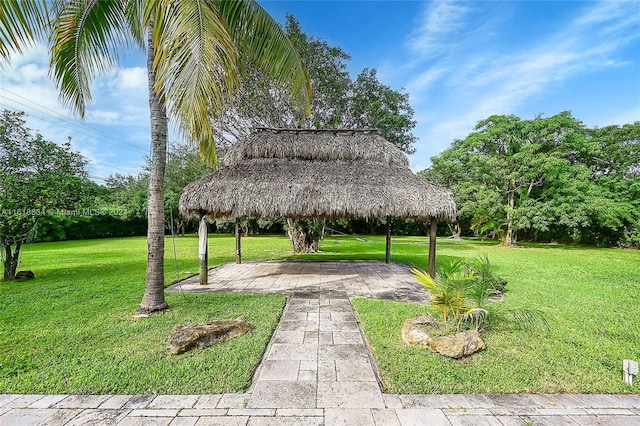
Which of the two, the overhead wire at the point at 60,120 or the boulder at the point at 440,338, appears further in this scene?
the overhead wire at the point at 60,120

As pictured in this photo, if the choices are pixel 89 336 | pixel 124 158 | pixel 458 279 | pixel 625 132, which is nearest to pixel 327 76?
pixel 458 279

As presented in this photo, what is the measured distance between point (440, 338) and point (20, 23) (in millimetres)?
5235

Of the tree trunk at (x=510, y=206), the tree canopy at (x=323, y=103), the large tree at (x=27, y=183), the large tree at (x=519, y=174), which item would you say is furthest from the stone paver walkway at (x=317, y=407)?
the tree trunk at (x=510, y=206)

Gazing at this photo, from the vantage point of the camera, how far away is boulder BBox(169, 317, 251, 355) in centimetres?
301

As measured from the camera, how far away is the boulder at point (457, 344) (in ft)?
9.52

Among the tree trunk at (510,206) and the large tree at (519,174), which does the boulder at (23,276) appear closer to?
the large tree at (519,174)

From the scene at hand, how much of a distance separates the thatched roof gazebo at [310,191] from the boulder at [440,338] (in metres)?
2.80

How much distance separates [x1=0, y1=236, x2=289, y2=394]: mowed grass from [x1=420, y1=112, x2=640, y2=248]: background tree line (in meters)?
14.7

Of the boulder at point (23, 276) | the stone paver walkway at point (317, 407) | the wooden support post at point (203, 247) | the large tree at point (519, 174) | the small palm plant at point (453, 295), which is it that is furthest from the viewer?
the large tree at point (519, 174)

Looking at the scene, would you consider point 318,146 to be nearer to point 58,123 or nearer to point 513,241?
point 513,241

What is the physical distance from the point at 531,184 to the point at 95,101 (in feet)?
58.6

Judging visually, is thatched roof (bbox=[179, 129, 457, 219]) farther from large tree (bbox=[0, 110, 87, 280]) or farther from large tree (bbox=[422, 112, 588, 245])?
large tree (bbox=[422, 112, 588, 245])

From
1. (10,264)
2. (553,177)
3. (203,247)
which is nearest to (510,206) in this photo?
(553,177)

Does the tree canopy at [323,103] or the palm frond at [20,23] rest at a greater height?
the tree canopy at [323,103]
